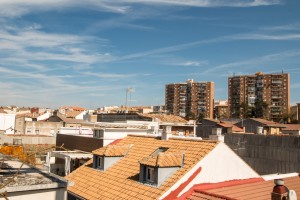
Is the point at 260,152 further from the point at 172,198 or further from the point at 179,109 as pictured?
the point at 179,109

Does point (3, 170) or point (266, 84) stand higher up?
point (266, 84)

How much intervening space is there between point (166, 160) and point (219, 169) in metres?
2.66

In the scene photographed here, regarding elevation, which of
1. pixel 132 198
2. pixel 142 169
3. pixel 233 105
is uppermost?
pixel 233 105

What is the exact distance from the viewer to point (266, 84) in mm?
126875

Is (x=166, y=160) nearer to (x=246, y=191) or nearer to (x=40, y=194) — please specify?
(x=246, y=191)

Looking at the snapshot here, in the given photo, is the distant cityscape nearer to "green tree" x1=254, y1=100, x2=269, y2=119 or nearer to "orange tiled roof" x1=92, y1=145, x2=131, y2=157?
"orange tiled roof" x1=92, y1=145, x2=131, y2=157

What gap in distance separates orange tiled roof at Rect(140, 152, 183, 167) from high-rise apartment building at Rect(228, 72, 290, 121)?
99758 mm

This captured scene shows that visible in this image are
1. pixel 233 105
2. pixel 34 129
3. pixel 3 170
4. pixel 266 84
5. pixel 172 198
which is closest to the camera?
pixel 3 170

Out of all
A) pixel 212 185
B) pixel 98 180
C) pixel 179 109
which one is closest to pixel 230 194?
pixel 212 185

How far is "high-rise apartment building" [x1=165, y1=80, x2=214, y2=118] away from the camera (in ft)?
472

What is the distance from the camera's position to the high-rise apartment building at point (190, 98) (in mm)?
143750

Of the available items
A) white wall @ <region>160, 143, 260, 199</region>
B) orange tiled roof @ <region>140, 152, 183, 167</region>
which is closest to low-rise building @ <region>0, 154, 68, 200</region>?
white wall @ <region>160, 143, 260, 199</region>

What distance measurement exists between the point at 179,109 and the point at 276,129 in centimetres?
10169

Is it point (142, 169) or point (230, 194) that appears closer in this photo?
point (230, 194)
